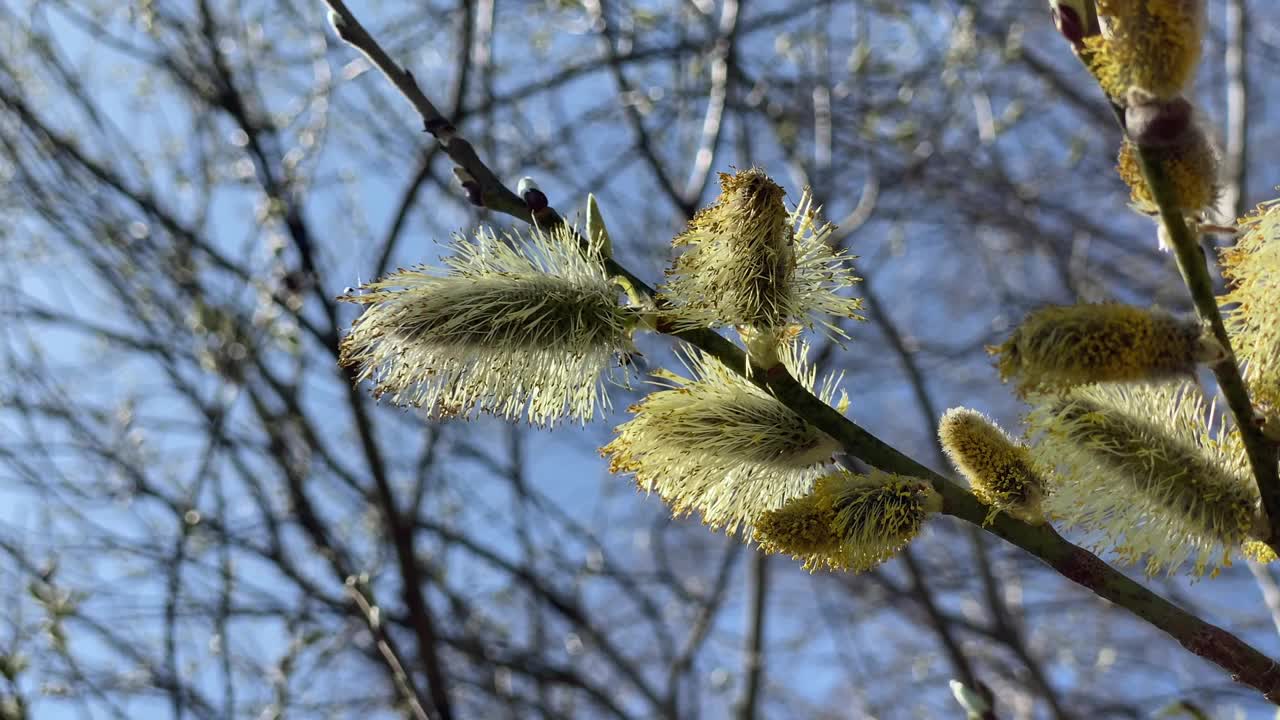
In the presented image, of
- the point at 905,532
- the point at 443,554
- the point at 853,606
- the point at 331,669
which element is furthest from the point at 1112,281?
the point at 905,532

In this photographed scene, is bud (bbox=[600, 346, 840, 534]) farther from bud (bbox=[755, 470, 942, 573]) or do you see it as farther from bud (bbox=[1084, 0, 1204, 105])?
bud (bbox=[1084, 0, 1204, 105])

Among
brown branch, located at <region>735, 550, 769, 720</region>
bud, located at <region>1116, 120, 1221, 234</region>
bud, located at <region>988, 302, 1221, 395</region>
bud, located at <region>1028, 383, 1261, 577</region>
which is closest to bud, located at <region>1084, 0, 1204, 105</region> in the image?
bud, located at <region>1116, 120, 1221, 234</region>

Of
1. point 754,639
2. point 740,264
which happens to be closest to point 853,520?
point 740,264

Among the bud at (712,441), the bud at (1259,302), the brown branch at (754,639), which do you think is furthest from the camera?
the brown branch at (754,639)

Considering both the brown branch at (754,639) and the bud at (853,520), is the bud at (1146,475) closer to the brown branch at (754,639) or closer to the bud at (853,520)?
the bud at (853,520)

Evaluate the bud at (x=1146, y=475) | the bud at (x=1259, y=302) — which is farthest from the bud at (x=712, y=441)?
the bud at (x=1259, y=302)
